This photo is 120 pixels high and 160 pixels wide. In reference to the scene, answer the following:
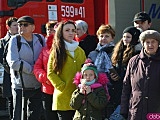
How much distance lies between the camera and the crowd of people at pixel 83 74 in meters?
4.12

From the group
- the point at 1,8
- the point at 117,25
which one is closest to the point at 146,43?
the point at 117,25

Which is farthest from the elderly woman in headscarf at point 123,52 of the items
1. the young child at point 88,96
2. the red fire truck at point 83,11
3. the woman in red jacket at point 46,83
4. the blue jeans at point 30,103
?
the red fire truck at point 83,11

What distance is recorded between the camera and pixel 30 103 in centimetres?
Result: 545

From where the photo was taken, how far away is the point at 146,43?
4.15 metres

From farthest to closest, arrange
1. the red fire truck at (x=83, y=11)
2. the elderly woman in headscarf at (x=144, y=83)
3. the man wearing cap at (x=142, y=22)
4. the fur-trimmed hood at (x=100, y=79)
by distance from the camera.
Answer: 1. the red fire truck at (x=83, y=11)
2. the man wearing cap at (x=142, y=22)
3. the fur-trimmed hood at (x=100, y=79)
4. the elderly woman in headscarf at (x=144, y=83)

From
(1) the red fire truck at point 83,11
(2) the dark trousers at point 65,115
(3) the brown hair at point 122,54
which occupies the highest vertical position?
(1) the red fire truck at point 83,11

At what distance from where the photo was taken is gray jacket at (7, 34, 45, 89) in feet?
17.2

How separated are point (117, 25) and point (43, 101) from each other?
3.26 m

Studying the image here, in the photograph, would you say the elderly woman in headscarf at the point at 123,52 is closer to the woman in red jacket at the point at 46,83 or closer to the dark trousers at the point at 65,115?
the dark trousers at the point at 65,115

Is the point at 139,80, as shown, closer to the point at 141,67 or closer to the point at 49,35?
the point at 141,67

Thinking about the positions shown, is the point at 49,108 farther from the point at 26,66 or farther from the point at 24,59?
the point at 24,59

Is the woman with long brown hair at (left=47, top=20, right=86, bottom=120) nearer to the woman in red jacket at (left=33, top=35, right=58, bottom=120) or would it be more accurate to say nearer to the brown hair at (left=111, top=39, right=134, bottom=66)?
the woman in red jacket at (left=33, top=35, right=58, bottom=120)

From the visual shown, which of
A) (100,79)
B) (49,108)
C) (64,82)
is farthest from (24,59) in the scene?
(100,79)

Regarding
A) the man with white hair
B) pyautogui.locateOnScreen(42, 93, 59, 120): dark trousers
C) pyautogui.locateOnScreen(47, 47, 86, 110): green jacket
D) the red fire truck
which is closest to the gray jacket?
pyautogui.locateOnScreen(42, 93, 59, 120): dark trousers
